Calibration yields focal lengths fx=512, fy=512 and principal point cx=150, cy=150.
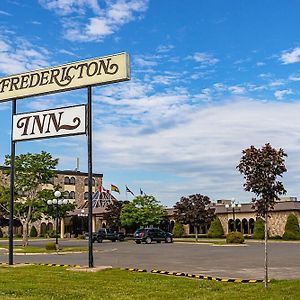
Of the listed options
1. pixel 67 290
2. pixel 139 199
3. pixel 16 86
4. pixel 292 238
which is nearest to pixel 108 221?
pixel 139 199

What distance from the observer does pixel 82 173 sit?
91.9m

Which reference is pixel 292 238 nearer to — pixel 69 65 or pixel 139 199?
pixel 139 199

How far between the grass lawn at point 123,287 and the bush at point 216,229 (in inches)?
1820

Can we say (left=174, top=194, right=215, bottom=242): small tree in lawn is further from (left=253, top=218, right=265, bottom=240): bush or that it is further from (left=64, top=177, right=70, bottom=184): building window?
(left=64, top=177, right=70, bottom=184): building window

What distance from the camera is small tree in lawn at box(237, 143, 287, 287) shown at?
1316 cm

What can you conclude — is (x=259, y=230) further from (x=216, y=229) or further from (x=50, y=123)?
(x=50, y=123)

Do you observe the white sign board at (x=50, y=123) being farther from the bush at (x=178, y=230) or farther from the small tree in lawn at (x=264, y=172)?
the bush at (x=178, y=230)

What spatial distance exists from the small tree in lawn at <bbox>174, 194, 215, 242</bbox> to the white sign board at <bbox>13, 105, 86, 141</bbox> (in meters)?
36.6

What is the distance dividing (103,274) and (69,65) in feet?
26.3

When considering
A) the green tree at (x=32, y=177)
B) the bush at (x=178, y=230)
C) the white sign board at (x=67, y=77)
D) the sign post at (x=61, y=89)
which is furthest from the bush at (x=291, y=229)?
the white sign board at (x=67, y=77)

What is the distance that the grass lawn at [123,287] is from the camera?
11867 mm

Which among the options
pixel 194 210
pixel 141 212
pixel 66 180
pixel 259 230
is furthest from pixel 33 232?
pixel 259 230

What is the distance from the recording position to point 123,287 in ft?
44.4

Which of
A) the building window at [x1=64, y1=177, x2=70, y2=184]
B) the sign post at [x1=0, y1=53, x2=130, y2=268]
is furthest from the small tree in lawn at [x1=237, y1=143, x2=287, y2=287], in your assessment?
the building window at [x1=64, y1=177, x2=70, y2=184]
